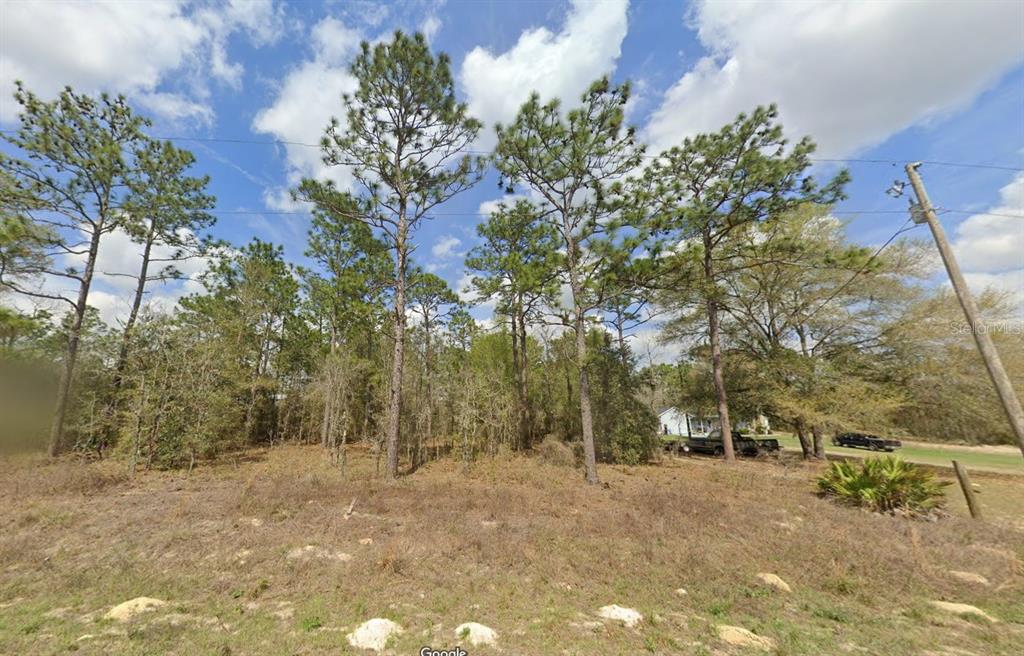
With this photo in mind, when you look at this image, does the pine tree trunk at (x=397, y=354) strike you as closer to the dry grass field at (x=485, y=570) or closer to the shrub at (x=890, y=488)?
the dry grass field at (x=485, y=570)

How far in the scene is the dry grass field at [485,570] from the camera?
11.9ft

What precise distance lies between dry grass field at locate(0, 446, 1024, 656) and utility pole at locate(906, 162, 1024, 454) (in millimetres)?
2293

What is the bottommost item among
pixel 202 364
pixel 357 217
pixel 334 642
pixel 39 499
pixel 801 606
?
pixel 801 606

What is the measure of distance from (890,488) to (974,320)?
3969mm

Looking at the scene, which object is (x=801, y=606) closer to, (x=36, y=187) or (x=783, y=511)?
(x=783, y=511)

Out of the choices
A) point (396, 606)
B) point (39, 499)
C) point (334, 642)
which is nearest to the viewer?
point (334, 642)

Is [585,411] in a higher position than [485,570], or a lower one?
higher

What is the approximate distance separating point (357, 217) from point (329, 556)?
1042cm

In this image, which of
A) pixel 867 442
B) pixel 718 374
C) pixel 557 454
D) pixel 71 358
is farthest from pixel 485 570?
pixel 867 442

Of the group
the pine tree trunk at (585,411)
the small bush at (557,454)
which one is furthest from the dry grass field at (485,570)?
the small bush at (557,454)

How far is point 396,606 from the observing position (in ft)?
13.9

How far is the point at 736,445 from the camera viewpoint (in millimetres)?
20438

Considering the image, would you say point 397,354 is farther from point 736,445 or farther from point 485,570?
point 736,445

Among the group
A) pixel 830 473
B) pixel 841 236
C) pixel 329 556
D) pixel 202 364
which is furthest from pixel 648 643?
pixel 841 236
